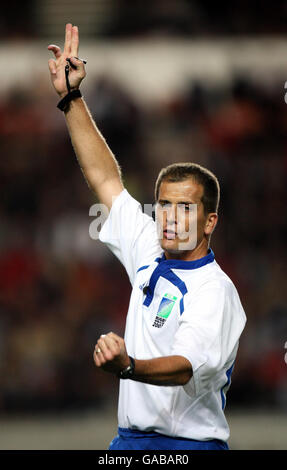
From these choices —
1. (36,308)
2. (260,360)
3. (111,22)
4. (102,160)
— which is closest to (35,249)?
(36,308)

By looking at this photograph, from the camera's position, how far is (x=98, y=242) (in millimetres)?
8477

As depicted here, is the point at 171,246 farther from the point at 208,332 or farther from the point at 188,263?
the point at 208,332

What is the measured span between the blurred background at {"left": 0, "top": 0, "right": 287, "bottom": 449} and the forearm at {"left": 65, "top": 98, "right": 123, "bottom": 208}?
3.61 metres

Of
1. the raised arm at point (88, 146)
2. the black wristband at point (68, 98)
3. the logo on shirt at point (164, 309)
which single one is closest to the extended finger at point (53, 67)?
the raised arm at point (88, 146)

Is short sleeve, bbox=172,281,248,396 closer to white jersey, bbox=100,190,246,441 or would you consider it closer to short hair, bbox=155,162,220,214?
white jersey, bbox=100,190,246,441

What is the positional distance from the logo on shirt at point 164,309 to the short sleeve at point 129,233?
0.36 meters

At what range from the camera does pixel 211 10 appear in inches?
396

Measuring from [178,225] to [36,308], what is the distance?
17.8 feet

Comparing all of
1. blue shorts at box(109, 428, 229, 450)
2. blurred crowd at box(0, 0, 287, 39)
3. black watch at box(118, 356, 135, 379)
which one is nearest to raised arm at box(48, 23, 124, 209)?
blue shorts at box(109, 428, 229, 450)

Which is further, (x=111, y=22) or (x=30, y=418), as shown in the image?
(x=111, y=22)

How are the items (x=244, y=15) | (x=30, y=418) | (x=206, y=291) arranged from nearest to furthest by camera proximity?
1. (x=206, y=291)
2. (x=30, y=418)
3. (x=244, y=15)

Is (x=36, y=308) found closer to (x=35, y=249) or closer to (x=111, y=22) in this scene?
(x=35, y=249)

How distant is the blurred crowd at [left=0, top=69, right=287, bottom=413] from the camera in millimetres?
7770
